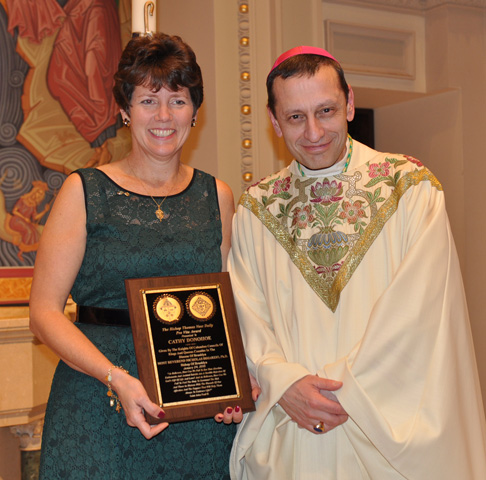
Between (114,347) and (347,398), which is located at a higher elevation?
(114,347)

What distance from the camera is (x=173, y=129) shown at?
264 cm

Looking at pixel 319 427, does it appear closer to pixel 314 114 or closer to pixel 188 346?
pixel 188 346

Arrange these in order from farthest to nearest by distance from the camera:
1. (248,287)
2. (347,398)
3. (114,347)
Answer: (248,287)
(114,347)
(347,398)

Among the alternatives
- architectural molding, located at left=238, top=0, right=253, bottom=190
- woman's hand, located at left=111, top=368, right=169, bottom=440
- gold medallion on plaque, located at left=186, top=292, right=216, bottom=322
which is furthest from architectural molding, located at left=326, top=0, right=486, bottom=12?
woman's hand, located at left=111, top=368, right=169, bottom=440

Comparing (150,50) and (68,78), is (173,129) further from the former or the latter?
(68,78)

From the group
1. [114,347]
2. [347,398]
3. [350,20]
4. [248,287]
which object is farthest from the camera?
[350,20]

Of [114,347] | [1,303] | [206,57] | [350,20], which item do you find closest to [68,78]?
[206,57]

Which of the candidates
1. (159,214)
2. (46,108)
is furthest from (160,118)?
(46,108)

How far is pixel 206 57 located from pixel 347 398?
10.4ft

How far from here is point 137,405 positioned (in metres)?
2.27

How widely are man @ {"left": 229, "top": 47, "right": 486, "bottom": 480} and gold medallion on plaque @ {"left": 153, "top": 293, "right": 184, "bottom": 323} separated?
298 mm

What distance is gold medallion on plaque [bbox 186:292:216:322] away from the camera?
8.07 feet

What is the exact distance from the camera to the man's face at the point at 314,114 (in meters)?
2.54

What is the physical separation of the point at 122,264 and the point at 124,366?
0.35 metres
